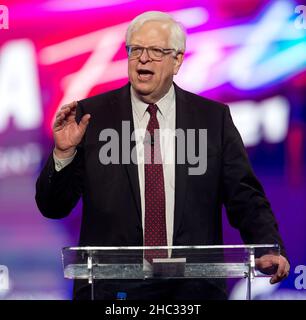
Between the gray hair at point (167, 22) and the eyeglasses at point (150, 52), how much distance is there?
0.11ft

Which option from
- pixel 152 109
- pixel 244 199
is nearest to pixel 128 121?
pixel 152 109

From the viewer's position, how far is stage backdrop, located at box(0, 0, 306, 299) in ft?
13.3

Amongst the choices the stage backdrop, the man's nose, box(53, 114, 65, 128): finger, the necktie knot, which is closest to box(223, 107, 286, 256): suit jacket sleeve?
the necktie knot

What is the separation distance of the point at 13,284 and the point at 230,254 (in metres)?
1.81

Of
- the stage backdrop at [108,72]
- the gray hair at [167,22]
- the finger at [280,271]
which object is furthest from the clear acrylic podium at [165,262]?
the stage backdrop at [108,72]

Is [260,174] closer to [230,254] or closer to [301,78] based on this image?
[301,78]

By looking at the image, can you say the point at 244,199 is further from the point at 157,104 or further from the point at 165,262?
the point at 165,262

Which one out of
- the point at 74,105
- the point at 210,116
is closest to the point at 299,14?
the point at 210,116

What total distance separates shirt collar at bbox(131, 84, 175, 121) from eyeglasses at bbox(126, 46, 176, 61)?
0.55ft

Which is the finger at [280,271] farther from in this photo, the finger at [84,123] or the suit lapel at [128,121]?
the finger at [84,123]

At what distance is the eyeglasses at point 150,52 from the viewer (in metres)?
3.17

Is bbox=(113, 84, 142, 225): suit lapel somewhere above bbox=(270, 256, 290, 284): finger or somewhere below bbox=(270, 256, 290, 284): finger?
above

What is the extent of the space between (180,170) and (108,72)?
1.06 m

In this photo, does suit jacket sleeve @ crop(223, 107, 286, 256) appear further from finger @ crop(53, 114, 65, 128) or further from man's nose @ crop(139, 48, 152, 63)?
finger @ crop(53, 114, 65, 128)
